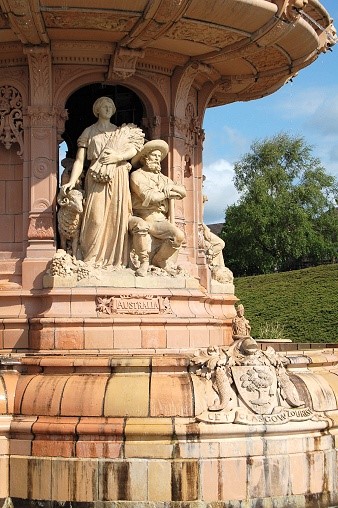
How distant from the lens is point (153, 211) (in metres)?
13.6

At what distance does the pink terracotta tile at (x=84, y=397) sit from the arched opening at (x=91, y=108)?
15.7 ft

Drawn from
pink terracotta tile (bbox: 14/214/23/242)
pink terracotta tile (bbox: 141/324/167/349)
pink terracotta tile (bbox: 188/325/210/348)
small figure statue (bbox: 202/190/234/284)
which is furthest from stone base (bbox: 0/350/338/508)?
small figure statue (bbox: 202/190/234/284)

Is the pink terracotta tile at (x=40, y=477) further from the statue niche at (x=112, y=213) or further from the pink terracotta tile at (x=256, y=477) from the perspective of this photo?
the statue niche at (x=112, y=213)

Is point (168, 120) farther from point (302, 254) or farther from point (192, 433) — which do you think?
point (302, 254)

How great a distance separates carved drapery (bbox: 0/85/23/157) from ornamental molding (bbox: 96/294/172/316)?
2.56 metres

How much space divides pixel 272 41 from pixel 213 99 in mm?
3192

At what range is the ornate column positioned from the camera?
43.9 ft

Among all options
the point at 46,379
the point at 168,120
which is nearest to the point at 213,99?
the point at 168,120

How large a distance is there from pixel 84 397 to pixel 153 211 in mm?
3418

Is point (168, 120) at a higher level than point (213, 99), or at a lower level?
lower

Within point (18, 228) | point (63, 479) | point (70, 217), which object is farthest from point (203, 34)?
point (63, 479)

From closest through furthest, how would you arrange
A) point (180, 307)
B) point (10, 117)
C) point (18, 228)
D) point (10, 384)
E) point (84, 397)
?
1. point (84, 397)
2. point (10, 384)
3. point (180, 307)
4. point (10, 117)
5. point (18, 228)

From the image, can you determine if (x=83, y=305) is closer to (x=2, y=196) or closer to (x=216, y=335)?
(x=216, y=335)

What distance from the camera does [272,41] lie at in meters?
13.8
